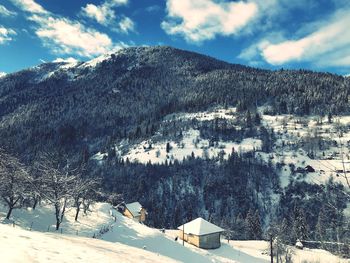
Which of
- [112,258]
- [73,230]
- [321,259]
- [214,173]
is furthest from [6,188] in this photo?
[214,173]

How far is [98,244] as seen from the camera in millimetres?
21484

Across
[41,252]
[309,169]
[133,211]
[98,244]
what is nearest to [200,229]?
[133,211]

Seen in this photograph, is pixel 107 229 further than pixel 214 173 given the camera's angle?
No

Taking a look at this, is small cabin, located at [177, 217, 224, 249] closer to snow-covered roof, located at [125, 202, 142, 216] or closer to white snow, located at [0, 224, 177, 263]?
snow-covered roof, located at [125, 202, 142, 216]

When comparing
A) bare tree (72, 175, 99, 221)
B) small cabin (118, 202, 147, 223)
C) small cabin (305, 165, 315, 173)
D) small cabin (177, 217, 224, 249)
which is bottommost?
small cabin (177, 217, 224, 249)

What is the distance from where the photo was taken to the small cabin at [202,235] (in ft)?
222

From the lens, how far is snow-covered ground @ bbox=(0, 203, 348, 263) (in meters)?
14.4

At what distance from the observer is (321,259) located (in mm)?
59656

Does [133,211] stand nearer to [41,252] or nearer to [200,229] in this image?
[200,229]

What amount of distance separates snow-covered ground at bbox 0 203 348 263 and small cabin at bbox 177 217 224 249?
2.01 m

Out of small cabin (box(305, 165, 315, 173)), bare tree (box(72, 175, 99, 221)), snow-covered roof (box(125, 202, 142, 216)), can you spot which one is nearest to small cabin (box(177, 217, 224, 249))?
bare tree (box(72, 175, 99, 221))

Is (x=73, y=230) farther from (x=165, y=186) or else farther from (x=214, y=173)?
Answer: (x=214, y=173)

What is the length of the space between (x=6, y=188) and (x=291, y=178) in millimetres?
148185

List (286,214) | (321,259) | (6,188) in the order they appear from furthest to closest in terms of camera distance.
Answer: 1. (286,214)
2. (321,259)
3. (6,188)
